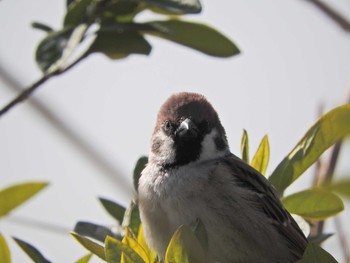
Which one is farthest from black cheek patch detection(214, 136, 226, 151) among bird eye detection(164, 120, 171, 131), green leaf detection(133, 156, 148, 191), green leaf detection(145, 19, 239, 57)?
green leaf detection(145, 19, 239, 57)

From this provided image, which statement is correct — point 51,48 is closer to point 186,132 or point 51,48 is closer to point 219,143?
point 186,132

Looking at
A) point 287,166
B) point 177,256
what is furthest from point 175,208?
point 177,256

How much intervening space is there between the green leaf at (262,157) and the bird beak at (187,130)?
608 millimetres

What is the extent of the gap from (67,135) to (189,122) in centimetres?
224

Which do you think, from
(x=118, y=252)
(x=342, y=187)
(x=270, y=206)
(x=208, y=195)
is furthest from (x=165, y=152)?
(x=342, y=187)

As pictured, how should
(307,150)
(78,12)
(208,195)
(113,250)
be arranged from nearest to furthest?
(113,250) < (307,150) < (78,12) < (208,195)

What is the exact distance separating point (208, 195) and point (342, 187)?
1.97 metres

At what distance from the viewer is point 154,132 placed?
3.16m

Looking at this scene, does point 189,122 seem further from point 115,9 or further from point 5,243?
point 5,243

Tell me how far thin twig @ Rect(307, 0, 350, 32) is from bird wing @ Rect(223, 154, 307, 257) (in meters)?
1.06

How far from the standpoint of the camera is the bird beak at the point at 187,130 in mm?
2934

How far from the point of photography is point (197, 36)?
2375 mm

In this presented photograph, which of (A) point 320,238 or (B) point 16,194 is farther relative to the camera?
(A) point 320,238

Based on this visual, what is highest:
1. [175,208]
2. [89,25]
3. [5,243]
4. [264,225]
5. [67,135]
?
[89,25]
